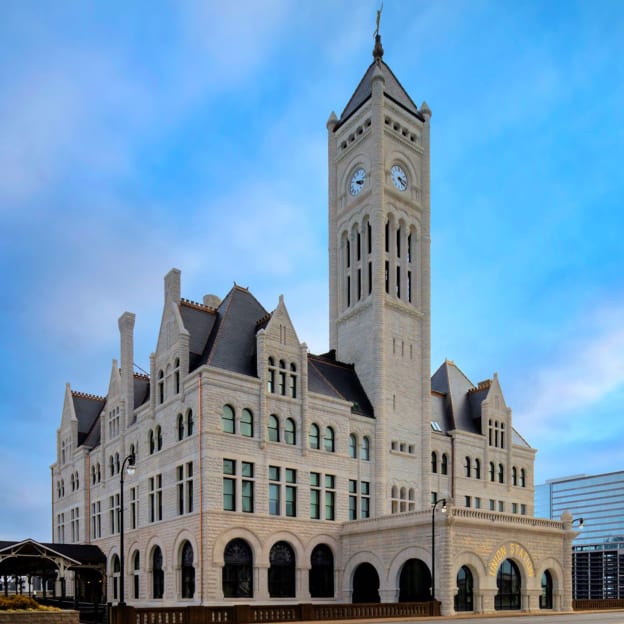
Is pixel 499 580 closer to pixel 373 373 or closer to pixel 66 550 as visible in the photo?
pixel 373 373

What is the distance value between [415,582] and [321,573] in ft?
23.5

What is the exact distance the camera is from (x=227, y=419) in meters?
43.0

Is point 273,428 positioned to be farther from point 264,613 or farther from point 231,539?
point 264,613

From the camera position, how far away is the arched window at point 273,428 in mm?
45281

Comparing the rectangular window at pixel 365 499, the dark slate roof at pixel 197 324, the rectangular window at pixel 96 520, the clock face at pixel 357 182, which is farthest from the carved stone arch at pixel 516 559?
the rectangular window at pixel 96 520

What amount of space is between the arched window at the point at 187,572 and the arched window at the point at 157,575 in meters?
2.58

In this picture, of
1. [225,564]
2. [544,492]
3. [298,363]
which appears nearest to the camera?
[225,564]

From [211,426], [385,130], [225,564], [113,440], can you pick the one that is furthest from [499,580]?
[385,130]

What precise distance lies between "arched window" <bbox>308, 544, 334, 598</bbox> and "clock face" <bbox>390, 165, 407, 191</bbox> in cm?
3026

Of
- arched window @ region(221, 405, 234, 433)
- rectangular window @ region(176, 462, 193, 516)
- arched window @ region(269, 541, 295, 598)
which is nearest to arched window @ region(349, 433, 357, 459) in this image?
arched window @ region(269, 541, 295, 598)

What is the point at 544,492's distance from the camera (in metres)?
196

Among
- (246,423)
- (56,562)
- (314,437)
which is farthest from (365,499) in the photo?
(56,562)

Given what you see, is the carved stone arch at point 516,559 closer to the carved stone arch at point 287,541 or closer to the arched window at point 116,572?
the carved stone arch at point 287,541

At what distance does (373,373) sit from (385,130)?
20.6 m
